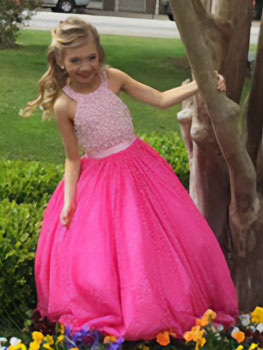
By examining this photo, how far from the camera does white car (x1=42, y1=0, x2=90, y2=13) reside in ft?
66.8

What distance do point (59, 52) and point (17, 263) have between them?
1.12 m

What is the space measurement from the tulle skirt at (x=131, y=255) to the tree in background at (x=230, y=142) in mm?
390

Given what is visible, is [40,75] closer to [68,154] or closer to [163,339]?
[68,154]

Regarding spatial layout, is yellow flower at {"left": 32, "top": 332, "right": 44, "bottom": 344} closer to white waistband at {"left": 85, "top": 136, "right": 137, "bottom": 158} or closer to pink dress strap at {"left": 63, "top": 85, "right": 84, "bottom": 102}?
white waistband at {"left": 85, "top": 136, "right": 137, "bottom": 158}

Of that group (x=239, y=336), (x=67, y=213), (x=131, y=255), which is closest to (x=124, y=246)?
(x=131, y=255)

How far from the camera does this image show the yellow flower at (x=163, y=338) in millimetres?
3008

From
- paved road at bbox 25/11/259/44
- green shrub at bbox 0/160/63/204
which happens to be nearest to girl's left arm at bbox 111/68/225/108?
green shrub at bbox 0/160/63/204

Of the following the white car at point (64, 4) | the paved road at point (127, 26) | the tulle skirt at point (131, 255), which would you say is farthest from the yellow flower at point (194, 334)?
the white car at point (64, 4)

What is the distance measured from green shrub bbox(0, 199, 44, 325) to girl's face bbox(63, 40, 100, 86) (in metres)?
0.98

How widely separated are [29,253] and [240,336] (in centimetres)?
117

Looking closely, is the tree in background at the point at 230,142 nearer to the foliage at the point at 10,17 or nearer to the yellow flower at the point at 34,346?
the yellow flower at the point at 34,346

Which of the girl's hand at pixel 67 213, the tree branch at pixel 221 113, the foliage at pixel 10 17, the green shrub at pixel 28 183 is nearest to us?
the tree branch at pixel 221 113

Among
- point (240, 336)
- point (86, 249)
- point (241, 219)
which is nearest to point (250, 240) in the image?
point (241, 219)

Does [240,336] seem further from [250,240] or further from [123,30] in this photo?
[123,30]
